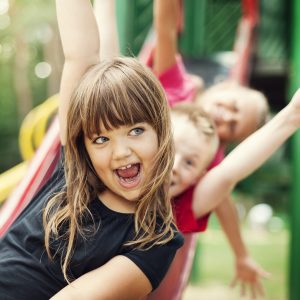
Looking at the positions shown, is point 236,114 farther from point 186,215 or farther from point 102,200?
point 102,200

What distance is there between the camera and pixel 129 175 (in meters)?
1.32

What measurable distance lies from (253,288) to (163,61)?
0.98m

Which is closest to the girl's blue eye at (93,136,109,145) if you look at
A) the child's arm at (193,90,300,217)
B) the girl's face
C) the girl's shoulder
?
the girl's face

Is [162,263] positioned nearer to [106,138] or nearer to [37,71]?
[106,138]

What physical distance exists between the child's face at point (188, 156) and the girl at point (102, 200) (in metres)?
0.44

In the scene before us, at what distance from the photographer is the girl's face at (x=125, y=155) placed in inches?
50.7

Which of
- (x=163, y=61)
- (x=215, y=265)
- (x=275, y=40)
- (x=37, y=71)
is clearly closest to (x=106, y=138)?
(x=163, y=61)

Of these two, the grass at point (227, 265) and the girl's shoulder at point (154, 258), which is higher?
the girl's shoulder at point (154, 258)

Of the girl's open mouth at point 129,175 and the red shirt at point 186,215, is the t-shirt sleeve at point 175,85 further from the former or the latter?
the girl's open mouth at point 129,175

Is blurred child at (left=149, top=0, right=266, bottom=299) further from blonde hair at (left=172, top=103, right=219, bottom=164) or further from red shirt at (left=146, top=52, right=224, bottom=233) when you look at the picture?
blonde hair at (left=172, top=103, right=219, bottom=164)

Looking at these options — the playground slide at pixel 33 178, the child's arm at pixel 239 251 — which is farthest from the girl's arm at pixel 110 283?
the child's arm at pixel 239 251

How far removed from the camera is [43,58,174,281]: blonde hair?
1282 mm

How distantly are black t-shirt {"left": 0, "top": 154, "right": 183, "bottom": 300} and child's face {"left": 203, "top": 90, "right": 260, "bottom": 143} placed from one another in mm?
1145

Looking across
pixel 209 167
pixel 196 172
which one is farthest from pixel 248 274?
pixel 196 172
